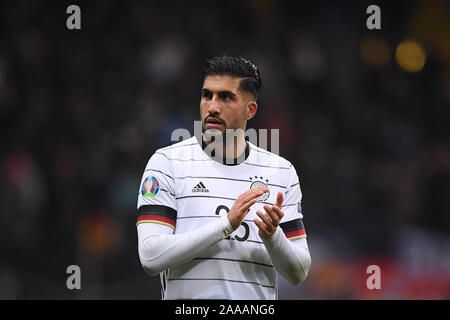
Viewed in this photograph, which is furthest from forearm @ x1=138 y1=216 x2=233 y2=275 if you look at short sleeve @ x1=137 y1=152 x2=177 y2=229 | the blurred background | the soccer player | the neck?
the blurred background

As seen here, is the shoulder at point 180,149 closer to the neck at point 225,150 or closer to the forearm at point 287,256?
the neck at point 225,150

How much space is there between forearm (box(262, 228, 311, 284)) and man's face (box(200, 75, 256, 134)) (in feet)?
2.11

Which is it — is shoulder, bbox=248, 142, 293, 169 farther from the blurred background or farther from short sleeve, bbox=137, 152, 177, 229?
the blurred background

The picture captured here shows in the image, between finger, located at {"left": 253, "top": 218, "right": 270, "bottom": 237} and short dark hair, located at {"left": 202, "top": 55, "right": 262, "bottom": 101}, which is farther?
short dark hair, located at {"left": 202, "top": 55, "right": 262, "bottom": 101}

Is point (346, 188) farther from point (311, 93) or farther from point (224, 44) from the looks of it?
point (224, 44)

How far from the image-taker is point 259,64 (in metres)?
7.35

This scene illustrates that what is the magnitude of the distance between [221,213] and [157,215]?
0.31m

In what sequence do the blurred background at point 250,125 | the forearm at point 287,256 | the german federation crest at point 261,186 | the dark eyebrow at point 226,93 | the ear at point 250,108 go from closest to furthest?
the forearm at point 287,256, the german federation crest at point 261,186, the dark eyebrow at point 226,93, the ear at point 250,108, the blurred background at point 250,125

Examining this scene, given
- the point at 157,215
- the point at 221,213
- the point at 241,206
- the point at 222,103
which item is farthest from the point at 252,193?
the point at 222,103

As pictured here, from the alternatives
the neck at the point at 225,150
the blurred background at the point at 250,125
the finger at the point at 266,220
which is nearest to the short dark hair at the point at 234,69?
the neck at the point at 225,150

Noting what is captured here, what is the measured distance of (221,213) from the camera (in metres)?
3.12

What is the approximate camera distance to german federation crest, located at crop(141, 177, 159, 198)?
3127mm

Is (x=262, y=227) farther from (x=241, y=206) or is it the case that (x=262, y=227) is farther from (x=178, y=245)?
(x=178, y=245)

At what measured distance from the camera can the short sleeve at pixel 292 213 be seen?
3.32 m
